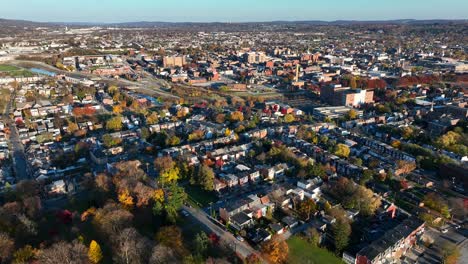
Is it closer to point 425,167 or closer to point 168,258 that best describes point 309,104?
point 425,167

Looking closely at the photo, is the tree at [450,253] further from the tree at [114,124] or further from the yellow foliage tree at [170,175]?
the tree at [114,124]

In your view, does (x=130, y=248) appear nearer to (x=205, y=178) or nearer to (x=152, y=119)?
(x=205, y=178)

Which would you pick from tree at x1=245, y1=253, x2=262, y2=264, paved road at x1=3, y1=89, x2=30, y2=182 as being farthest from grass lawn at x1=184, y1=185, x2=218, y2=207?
paved road at x1=3, y1=89, x2=30, y2=182

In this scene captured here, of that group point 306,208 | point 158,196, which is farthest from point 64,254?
point 306,208

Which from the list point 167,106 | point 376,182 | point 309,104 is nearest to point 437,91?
point 309,104

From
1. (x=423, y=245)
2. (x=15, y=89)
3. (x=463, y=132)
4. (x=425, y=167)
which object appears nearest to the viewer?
(x=423, y=245)
